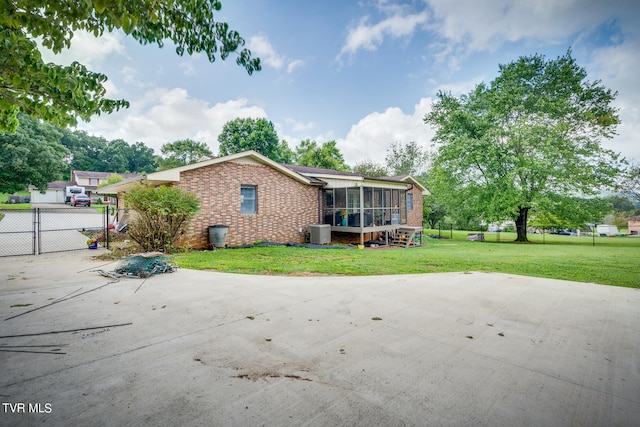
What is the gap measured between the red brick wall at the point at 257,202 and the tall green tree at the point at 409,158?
2912 cm

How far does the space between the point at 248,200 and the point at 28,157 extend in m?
27.5

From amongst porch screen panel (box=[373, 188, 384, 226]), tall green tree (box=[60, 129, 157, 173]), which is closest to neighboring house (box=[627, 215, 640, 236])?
porch screen panel (box=[373, 188, 384, 226])

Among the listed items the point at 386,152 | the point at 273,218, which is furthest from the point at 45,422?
the point at 386,152

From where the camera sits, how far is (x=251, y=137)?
1519 inches

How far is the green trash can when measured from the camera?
429 inches

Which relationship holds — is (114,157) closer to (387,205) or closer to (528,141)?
(387,205)

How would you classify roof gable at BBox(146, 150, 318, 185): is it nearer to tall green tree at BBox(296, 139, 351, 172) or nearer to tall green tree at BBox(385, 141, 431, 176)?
tall green tree at BBox(296, 139, 351, 172)

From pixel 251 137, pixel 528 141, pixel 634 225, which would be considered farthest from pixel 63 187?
pixel 634 225

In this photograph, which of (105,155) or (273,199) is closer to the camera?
(273,199)

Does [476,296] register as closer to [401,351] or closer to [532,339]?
[532,339]

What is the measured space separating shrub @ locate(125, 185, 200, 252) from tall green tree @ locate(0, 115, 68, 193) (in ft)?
84.4

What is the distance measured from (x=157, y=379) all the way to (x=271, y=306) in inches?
76.3

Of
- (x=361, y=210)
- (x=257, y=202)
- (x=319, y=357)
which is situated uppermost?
(x=257, y=202)

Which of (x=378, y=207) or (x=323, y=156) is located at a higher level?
(x=323, y=156)
